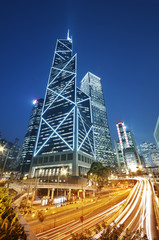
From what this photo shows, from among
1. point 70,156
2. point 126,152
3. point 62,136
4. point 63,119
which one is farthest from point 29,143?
point 126,152

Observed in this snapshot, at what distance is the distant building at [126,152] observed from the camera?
138000 mm

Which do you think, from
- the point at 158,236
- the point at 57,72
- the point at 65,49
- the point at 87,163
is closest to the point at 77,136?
the point at 87,163

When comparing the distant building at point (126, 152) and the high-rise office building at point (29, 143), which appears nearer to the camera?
the distant building at point (126, 152)

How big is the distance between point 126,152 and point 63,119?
93.2 metres

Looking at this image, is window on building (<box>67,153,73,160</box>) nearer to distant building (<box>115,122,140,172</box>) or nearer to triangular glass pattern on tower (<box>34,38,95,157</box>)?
triangular glass pattern on tower (<box>34,38,95,157</box>)

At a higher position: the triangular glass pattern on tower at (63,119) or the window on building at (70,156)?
the triangular glass pattern on tower at (63,119)

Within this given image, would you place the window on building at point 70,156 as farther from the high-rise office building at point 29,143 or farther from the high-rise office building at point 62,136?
the high-rise office building at point 29,143

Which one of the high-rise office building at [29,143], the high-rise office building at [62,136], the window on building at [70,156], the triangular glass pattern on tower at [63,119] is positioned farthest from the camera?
the high-rise office building at [29,143]

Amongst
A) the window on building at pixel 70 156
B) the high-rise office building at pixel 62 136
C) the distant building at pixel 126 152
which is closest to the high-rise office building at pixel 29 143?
the high-rise office building at pixel 62 136

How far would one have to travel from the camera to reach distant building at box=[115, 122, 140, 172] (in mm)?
138000

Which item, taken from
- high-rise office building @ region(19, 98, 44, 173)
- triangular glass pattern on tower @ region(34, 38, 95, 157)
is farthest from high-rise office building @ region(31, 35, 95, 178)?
high-rise office building @ region(19, 98, 44, 173)

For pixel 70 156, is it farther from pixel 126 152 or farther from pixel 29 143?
pixel 29 143

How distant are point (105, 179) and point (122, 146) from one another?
106279 mm

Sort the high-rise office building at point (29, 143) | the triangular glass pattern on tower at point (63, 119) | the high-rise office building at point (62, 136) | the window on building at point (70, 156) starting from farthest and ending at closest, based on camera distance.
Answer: the high-rise office building at point (29, 143) < the triangular glass pattern on tower at point (63, 119) < the high-rise office building at point (62, 136) < the window on building at point (70, 156)
